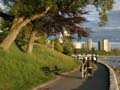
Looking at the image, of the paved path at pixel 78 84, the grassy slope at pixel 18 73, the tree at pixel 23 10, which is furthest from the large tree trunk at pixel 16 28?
Answer: the paved path at pixel 78 84

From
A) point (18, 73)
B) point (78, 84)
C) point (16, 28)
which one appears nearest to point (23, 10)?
point (16, 28)

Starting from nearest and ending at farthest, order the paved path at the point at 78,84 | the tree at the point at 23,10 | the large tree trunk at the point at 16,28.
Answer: the paved path at the point at 78,84
the tree at the point at 23,10
the large tree trunk at the point at 16,28

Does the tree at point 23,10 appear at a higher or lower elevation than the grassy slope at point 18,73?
higher

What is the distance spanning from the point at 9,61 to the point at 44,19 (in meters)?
13.5

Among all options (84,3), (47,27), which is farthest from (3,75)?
(47,27)

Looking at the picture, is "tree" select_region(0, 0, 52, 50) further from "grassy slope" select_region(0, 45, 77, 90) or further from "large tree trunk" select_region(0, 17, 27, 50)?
"grassy slope" select_region(0, 45, 77, 90)

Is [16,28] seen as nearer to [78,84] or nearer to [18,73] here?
[18,73]

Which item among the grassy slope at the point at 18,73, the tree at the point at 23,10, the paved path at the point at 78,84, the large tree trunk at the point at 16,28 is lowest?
the paved path at the point at 78,84

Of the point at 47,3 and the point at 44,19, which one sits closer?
the point at 47,3

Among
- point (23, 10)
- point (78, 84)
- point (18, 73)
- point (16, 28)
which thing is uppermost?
point (23, 10)

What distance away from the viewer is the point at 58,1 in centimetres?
2784

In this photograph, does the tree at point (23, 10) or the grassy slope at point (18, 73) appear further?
the tree at point (23, 10)

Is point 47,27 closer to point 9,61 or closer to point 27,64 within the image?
point 27,64

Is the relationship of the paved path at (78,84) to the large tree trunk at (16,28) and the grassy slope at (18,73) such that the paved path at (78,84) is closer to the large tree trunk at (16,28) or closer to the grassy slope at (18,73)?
the grassy slope at (18,73)
